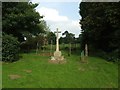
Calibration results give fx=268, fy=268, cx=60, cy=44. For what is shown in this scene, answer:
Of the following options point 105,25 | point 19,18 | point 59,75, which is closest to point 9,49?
point 19,18

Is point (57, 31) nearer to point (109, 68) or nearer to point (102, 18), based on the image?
point (102, 18)

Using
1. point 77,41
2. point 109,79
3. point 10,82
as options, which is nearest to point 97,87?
point 109,79

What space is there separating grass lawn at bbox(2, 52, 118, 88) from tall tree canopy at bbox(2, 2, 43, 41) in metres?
8.50

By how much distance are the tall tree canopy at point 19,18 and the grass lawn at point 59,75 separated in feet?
27.9

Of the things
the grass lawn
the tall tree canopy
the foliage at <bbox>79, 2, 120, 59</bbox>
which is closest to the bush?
the grass lawn

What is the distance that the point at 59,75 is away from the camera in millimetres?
23469

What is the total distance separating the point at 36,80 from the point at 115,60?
12.8 m

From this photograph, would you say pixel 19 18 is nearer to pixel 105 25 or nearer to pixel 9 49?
pixel 9 49

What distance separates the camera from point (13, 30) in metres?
39.4

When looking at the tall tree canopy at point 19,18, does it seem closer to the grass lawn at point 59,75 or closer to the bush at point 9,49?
the bush at point 9,49

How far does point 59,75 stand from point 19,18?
1523 cm

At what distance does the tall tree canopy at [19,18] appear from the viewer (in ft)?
118

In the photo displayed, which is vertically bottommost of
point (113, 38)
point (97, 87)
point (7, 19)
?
point (97, 87)

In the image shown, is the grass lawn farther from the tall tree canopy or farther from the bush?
the tall tree canopy
